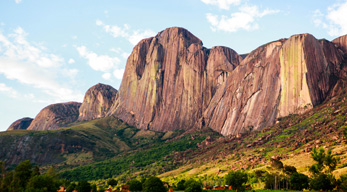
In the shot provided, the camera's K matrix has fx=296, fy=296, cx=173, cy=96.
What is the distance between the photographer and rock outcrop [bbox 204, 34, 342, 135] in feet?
495

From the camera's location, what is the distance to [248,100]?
17788cm

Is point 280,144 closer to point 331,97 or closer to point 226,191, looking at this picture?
point 331,97

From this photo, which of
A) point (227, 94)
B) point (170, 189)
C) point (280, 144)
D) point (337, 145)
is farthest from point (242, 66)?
point (170, 189)

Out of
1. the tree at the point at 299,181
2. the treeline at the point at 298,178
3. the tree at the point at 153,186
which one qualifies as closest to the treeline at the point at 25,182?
the tree at the point at 153,186

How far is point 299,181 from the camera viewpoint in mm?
83812

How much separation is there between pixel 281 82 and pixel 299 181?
285 feet

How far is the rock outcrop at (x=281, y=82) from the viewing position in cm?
15100

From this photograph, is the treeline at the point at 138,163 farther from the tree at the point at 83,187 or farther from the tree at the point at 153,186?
the tree at the point at 153,186

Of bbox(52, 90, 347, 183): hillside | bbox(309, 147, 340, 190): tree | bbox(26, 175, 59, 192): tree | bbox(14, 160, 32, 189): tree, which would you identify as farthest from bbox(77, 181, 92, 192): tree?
bbox(309, 147, 340, 190): tree

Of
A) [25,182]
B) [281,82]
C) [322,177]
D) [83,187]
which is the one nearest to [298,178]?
[322,177]

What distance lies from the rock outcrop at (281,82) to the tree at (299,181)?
7177cm

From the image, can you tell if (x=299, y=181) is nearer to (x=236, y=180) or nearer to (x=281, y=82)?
(x=236, y=180)

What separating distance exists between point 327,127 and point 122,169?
343 ft

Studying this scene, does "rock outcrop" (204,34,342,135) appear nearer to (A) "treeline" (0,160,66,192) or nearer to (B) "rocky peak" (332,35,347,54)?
(B) "rocky peak" (332,35,347,54)
